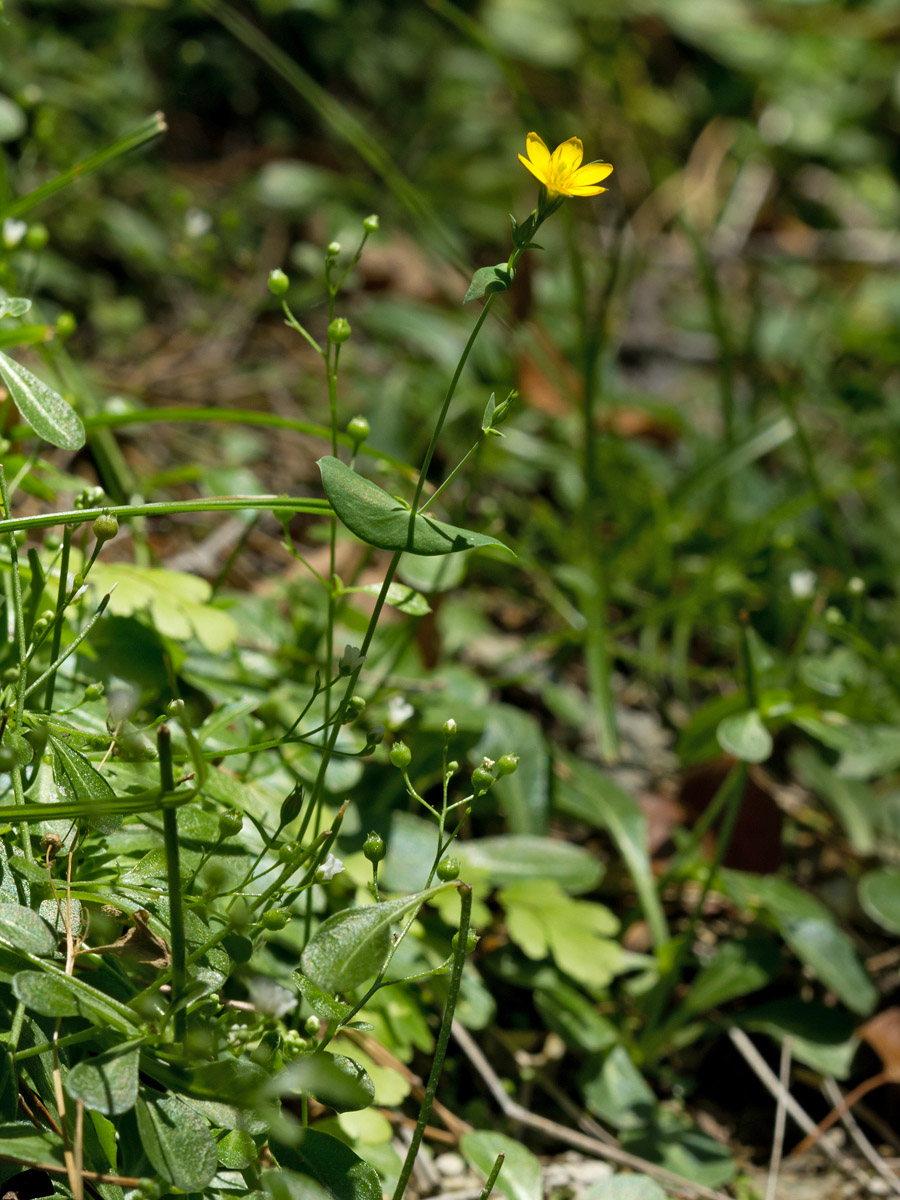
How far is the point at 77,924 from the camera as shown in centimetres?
84

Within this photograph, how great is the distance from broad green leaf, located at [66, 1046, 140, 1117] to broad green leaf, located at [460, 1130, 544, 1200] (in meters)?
0.45

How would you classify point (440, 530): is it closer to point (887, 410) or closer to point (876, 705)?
point (876, 705)

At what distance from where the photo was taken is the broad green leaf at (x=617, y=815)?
140cm

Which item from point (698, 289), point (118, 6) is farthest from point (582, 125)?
point (118, 6)

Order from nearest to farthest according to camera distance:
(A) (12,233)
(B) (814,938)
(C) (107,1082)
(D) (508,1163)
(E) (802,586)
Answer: (C) (107,1082), (D) (508,1163), (A) (12,233), (B) (814,938), (E) (802,586)

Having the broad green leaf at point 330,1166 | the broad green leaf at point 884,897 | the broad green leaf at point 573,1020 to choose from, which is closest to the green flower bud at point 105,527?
the broad green leaf at point 330,1166

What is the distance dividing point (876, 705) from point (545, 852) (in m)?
0.58

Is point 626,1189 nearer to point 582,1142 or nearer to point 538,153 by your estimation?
point 582,1142

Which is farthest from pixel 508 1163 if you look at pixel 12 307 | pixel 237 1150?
pixel 12 307

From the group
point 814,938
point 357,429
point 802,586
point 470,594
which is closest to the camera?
point 357,429

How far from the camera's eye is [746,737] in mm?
1247

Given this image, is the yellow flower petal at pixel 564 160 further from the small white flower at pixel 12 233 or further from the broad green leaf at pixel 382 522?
the small white flower at pixel 12 233

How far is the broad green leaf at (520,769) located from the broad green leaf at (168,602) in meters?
0.43

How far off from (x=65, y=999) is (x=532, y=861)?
2.36 ft
